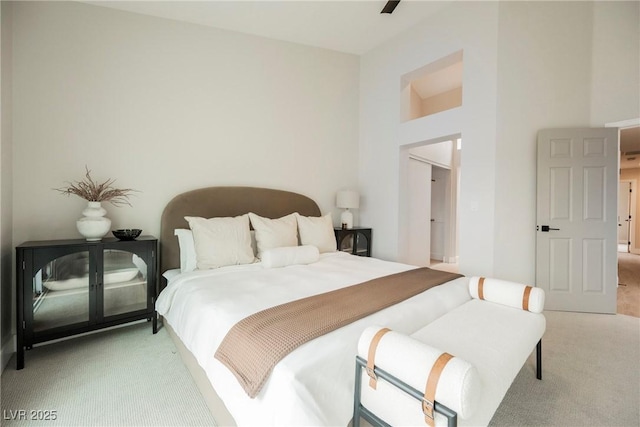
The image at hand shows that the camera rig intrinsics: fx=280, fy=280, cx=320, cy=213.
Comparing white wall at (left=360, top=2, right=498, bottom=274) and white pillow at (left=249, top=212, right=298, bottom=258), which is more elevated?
white wall at (left=360, top=2, right=498, bottom=274)

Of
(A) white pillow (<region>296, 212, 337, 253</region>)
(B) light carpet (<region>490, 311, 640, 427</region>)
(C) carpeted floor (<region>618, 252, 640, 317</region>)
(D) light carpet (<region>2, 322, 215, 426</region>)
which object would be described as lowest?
(D) light carpet (<region>2, 322, 215, 426</region>)

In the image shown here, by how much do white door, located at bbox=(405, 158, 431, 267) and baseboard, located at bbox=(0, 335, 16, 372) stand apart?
14.9ft

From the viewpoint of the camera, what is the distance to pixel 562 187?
10.2ft

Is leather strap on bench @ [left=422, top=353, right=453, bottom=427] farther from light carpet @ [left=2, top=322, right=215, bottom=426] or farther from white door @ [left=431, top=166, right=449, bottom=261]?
white door @ [left=431, top=166, right=449, bottom=261]

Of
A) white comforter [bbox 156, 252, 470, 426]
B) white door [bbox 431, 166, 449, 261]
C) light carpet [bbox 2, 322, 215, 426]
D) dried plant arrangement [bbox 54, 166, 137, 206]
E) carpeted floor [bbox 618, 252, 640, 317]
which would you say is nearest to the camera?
white comforter [bbox 156, 252, 470, 426]

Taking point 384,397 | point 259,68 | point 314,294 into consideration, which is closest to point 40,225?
Answer: point 314,294

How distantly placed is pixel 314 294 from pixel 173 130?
2241 mm

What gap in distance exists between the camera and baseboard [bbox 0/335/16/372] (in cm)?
190

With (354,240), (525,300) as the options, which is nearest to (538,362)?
(525,300)

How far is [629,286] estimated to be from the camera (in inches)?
159

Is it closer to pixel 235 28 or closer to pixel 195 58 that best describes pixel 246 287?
pixel 195 58

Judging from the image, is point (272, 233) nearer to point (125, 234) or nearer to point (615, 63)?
point (125, 234)

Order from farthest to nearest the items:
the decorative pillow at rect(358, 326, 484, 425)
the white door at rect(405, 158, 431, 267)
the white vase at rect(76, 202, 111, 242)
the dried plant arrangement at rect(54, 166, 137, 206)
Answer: the white door at rect(405, 158, 431, 267), the dried plant arrangement at rect(54, 166, 137, 206), the white vase at rect(76, 202, 111, 242), the decorative pillow at rect(358, 326, 484, 425)

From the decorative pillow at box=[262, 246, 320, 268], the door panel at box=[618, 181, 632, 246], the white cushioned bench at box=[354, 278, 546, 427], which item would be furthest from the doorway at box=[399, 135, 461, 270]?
the door panel at box=[618, 181, 632, 246]
